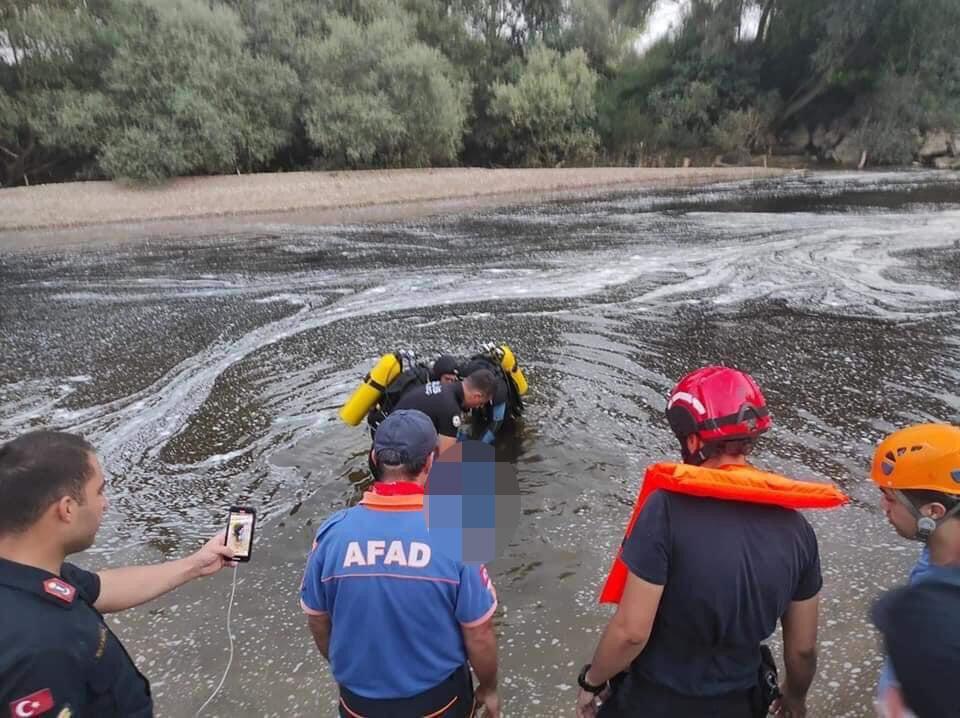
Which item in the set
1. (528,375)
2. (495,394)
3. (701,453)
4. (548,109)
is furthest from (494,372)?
(548,109)

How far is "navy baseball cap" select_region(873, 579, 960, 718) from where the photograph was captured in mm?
1058

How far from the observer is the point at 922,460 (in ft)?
6.00

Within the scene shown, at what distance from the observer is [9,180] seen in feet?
101

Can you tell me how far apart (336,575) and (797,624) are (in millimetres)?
1390

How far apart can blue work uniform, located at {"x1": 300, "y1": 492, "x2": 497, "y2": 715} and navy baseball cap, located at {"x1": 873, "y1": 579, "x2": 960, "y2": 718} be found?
119 centimetres

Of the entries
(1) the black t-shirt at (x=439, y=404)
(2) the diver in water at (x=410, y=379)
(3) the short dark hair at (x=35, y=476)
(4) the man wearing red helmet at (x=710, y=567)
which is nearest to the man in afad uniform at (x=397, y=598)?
(4) the man wearing red helmet at (x=710, y=567)

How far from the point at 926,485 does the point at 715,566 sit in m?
0.60

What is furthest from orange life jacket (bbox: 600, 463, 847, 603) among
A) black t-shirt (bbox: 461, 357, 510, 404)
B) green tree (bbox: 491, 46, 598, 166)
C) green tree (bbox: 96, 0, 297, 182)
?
green tree (bbox: 491, 46, 598, 166)

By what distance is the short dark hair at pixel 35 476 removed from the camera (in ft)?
5.58

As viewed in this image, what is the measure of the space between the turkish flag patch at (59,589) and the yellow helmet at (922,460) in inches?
82.1

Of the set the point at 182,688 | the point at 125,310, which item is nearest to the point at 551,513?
the point at 182,688

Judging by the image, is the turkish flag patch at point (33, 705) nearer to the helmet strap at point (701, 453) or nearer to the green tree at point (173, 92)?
the helmet strap at point (701, 453)

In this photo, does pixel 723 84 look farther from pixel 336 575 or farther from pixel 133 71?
pixel 336 575

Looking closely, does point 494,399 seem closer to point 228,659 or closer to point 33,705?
point 228,659
